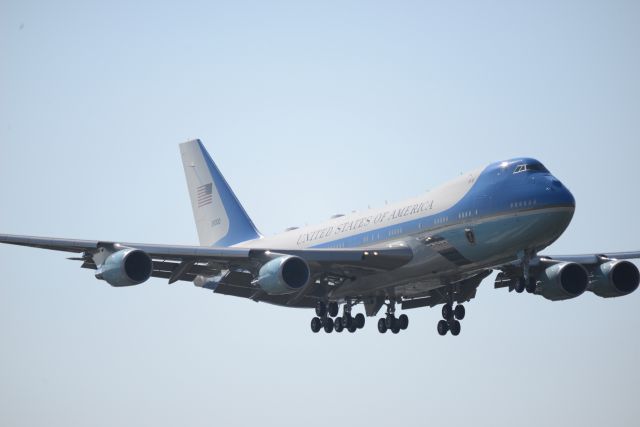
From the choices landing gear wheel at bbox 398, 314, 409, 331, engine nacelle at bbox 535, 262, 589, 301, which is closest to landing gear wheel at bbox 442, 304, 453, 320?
landing gear wheel at bbox 398, 314, 409, 331

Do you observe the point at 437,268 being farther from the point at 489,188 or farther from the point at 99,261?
the point at 99,261

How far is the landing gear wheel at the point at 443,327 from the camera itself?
61.6 metres

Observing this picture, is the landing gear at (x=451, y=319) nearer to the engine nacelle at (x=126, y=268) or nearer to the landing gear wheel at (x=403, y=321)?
the landing gear wheel at (x=403, y=321)

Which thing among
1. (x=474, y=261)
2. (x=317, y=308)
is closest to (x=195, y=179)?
(x=317, y=308)

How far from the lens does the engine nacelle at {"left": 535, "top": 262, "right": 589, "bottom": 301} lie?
195 feet

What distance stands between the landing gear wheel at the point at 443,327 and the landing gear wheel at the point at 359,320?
162 inches

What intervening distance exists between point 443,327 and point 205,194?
18.8 meters

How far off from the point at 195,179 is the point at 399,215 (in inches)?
814

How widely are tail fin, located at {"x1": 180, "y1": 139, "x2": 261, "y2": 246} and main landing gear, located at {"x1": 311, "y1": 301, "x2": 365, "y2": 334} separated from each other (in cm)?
844

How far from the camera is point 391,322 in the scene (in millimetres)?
62344

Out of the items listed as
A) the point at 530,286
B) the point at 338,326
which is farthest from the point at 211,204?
the point at 530,286

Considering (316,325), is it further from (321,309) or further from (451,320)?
(451,320)

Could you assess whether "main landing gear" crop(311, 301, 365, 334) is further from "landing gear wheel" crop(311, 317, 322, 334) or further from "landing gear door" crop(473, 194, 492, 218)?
"landing gear door" crop(473, 194, 492, 218)

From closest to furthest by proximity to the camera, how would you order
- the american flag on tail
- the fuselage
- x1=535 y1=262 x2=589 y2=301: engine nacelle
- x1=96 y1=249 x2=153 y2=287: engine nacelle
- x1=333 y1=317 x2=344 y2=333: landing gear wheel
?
the fuselage < x1=96 y1=249 x2=153 y2=287: engine nacelle < x1=535 y1=262 x2=589 y2=301: engine nacelle < x1=333 y1=317 x2=344 y2=333: landing gear wheel < the american flag on tail
